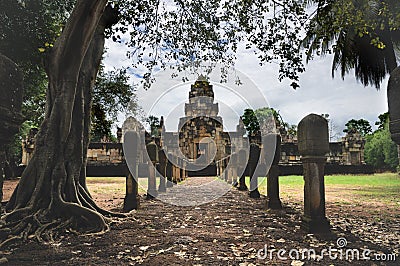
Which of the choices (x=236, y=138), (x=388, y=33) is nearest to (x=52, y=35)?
(x=388, y=33)

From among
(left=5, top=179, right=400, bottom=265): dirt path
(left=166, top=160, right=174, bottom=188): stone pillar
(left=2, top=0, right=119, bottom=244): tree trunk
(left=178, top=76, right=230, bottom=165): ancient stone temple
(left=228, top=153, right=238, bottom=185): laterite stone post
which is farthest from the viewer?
(left=178, top=76, right=230, bottom=165): ancient stone temple

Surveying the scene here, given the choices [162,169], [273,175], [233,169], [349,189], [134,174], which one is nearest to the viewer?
[134,174]

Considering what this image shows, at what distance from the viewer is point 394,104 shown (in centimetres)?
357

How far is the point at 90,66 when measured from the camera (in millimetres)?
7070

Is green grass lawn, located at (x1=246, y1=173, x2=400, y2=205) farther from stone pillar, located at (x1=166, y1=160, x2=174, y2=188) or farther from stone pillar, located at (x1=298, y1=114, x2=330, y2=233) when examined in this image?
stone pillar, located at (x1=298, y1=114, x2=330, y2=233)

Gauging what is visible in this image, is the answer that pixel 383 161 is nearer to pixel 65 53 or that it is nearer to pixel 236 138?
pixel 236 138

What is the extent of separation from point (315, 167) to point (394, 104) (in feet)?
5.14

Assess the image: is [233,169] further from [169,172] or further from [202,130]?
[202,130]

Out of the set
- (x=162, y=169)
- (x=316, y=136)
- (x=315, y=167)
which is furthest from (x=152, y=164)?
(x=316, y=136)

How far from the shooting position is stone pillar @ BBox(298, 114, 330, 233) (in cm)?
472

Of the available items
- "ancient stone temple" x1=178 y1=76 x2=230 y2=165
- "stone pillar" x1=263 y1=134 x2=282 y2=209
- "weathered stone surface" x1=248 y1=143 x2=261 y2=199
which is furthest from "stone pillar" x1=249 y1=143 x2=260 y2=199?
"ancient stone temple" x1=178 y1=76 x2=230 y2=165

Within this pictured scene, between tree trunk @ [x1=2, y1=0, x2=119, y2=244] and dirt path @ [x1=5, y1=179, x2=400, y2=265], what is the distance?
0.56 m

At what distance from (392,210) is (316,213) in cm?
390

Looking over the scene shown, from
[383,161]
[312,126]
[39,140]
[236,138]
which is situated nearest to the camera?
[312,126]
